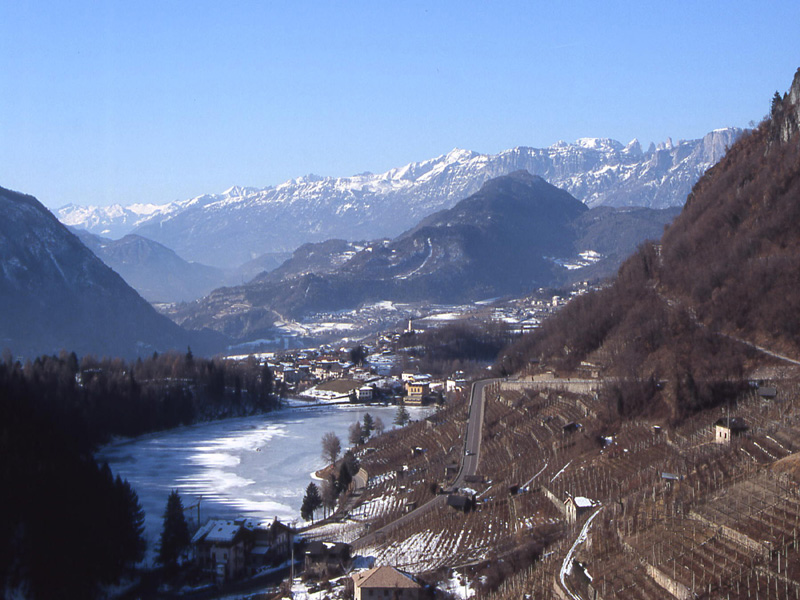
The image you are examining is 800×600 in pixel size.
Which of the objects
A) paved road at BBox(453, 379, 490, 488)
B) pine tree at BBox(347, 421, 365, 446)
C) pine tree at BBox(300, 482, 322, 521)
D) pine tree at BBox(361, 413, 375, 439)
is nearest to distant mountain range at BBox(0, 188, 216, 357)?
pine tree at BBox(361, 413, 375, 439)

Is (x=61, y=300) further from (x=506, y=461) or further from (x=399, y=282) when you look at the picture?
(x=506, y=461)

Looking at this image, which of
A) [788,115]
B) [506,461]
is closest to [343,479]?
[506,461]

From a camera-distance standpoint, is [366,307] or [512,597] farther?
[366,307]

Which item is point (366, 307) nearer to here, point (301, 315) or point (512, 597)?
point (301, 315)

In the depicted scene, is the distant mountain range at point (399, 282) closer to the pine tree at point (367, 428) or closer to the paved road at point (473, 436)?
the pine tree at point (367, 428)

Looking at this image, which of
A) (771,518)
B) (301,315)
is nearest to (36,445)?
(771,518)

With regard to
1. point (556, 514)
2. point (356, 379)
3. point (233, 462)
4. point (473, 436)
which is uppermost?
point (556, 514)
